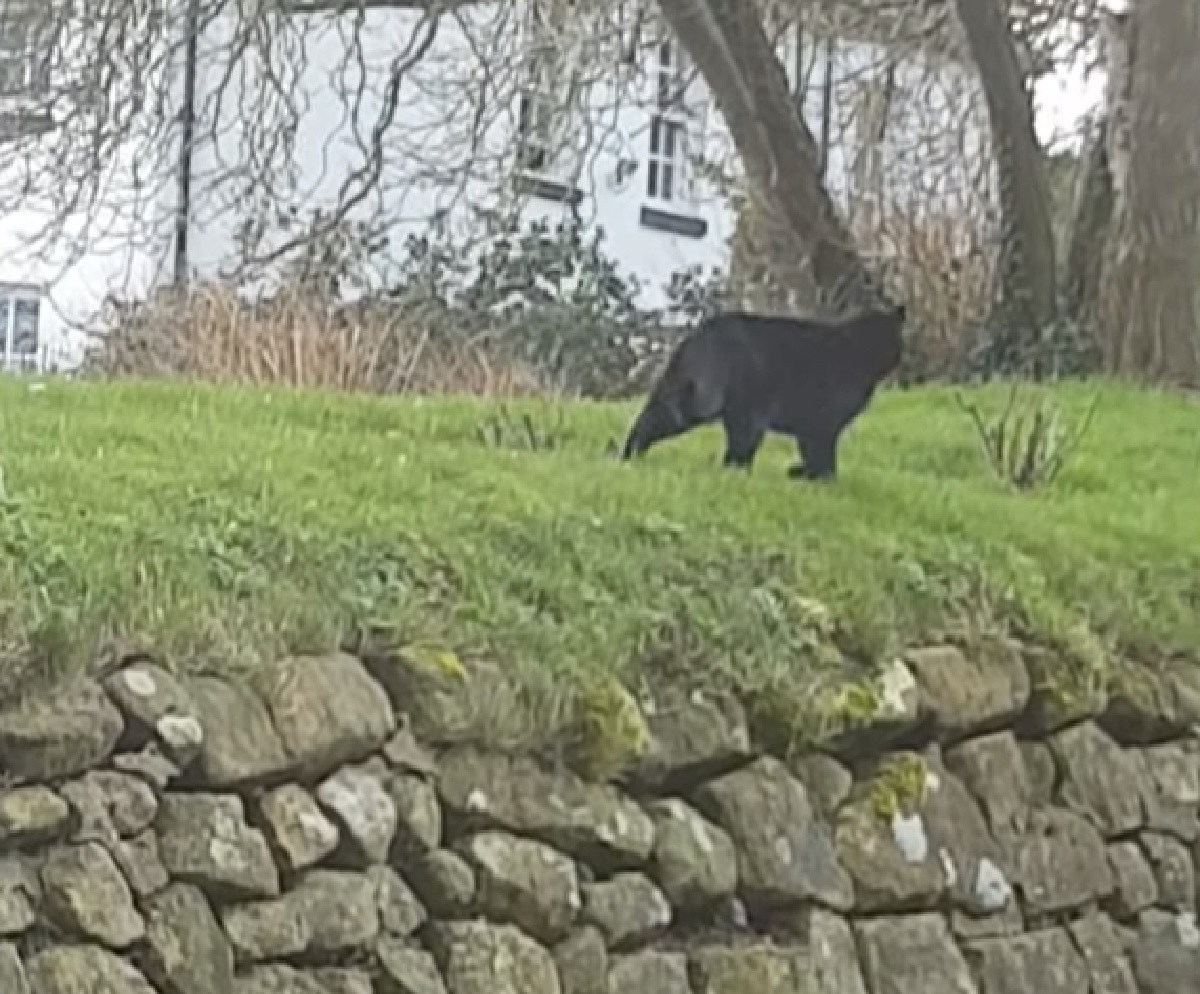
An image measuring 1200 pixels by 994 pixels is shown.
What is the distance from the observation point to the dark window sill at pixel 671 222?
1872cm

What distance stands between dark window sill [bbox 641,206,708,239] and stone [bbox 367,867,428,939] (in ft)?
46.7

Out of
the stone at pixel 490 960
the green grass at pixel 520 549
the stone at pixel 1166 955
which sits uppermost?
the green grass at pixel 520 549

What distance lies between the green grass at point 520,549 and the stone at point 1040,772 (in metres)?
0.29

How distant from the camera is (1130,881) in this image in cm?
638

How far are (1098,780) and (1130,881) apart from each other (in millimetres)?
271

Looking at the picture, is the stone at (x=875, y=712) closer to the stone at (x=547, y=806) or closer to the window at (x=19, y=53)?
the stone at (x=547, y=806)

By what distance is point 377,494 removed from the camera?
18.8 ft

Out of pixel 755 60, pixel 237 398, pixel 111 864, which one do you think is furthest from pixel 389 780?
pixel 755 60

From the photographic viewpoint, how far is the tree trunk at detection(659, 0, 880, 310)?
421 inches

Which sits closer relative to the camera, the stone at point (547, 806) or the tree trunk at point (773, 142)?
the stone at point (547, 806)

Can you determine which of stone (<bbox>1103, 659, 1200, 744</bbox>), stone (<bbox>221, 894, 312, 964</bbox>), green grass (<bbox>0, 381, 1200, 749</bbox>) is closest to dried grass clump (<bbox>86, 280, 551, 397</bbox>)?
green grass (<bbox>0, 381, 1200, 749</bbox>)

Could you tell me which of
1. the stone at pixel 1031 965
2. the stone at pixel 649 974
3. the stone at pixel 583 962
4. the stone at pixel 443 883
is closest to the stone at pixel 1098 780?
the stone at pixel 1031 965

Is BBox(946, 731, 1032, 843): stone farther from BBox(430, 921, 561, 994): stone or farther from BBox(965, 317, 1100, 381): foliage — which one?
BBox(965, 317, 1100, 381): foliage

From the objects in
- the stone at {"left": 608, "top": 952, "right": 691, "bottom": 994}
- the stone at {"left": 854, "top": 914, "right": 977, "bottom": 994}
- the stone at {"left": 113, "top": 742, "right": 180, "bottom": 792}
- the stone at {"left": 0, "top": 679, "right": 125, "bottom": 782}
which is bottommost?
the stone at {"left": 854, "top": 914, "right": 977, "bottom": 994}
